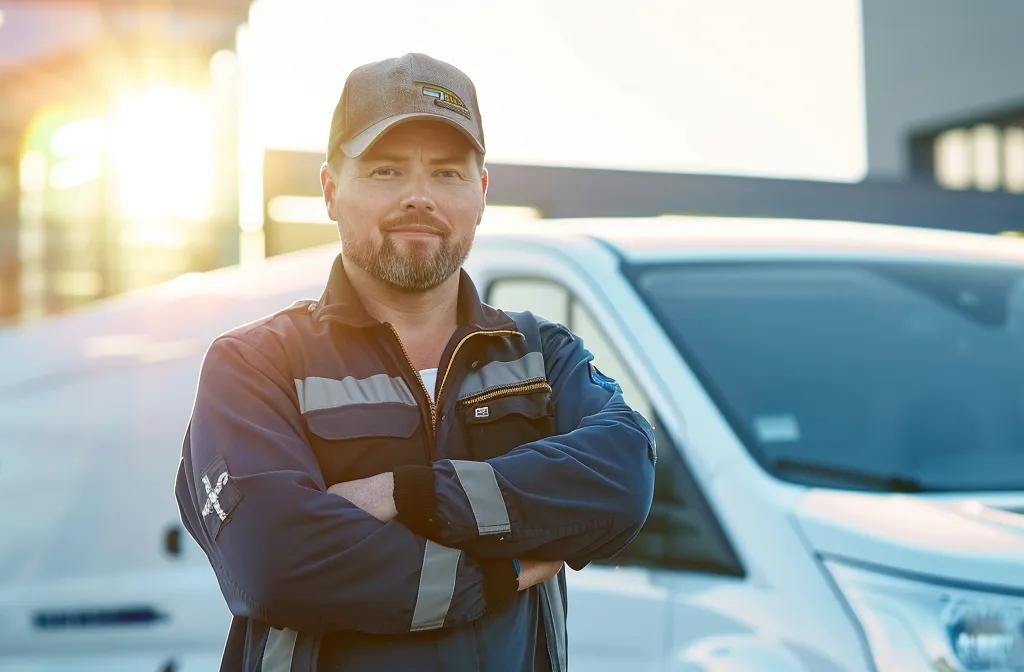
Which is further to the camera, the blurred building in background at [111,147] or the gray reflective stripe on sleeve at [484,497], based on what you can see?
the blurred building in background at [111,147]

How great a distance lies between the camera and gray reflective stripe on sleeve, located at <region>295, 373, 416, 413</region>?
2068mm

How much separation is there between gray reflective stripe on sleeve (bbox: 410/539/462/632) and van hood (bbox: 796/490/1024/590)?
0.94m

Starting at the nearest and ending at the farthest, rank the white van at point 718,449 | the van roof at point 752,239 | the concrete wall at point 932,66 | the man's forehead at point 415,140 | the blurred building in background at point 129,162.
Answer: the man's forehead at point 415,140, the white van at point 718,449, the van roof at point 752,239, the blurred building in background at point 129,162, the concrete wall at point 932,66

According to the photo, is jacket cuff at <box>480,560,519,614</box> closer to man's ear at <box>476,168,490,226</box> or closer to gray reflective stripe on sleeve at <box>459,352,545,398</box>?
gray reflective stripe on sleeve at <box>459,352,545,398</box>

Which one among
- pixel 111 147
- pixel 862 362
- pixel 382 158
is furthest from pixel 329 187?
pixel 111 147

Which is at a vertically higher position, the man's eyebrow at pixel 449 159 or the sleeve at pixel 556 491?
the man's eyebrow at pixel 449 159

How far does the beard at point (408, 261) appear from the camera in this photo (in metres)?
2.15

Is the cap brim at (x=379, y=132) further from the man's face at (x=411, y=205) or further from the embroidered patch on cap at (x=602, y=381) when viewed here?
the embroidered patch on cap at (x=602, y=381)

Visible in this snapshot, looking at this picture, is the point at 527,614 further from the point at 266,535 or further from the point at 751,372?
the point at 751,372

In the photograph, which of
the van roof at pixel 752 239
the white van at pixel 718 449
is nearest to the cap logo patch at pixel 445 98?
the white van at pixel 718 449

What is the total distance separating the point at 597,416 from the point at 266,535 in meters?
0.57

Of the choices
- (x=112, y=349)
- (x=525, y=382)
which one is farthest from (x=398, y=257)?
(x=112, y=349)

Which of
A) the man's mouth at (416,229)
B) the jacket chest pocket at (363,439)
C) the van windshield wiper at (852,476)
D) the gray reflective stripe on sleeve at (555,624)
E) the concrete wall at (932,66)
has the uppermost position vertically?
the concrete wall at (932,66)

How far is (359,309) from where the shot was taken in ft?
7.14
